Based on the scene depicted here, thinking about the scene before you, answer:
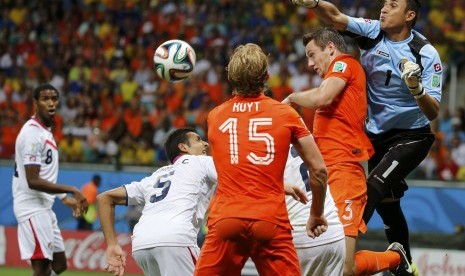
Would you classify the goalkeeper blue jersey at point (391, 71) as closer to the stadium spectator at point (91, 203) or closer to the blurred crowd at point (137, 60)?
the blurred crowd at point (137, 60)

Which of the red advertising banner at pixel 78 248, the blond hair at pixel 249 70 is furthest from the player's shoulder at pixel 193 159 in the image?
the red advertising banner at pixel 78 248

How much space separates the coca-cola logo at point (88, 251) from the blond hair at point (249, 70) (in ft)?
28.8

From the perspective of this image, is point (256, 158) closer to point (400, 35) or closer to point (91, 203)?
point (400, 35)

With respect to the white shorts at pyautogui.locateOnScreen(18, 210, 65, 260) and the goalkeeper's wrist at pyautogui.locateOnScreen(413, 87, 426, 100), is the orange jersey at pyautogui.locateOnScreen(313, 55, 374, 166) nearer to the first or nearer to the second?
the goalkeeper's wrist at pyautogui.locateOnScreen(413, 87, 426, 100)

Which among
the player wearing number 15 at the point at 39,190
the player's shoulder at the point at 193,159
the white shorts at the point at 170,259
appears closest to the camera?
the white shorts at the point at 170,259

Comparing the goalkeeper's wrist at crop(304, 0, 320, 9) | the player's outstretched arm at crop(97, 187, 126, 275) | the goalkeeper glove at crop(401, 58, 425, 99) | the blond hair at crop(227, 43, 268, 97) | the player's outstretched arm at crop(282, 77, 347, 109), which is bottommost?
the player's outstretched arm at crop(97, 187, 126, 275)

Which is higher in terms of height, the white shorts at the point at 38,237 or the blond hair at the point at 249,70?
the blond hair at the point at 249,70

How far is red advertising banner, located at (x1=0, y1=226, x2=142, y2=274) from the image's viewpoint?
14.5 meters

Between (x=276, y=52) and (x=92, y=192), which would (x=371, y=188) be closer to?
(x=92, y=192)

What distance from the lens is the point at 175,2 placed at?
855 inches

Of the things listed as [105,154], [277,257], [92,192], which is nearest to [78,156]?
[105,154]

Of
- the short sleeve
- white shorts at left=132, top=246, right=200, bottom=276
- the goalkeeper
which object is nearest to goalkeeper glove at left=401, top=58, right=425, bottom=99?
the goalkeeper

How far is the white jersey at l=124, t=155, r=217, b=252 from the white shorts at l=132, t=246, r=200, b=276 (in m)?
0.04

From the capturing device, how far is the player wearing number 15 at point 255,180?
589cm
